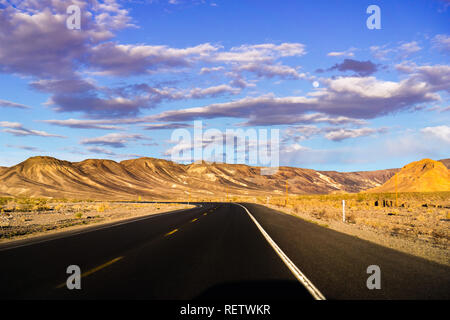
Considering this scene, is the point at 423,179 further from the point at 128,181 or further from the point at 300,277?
the point at 300,277

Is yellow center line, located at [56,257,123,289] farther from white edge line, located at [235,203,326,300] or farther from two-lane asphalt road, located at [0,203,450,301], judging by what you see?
white edge line, located at [235,203,326,300]

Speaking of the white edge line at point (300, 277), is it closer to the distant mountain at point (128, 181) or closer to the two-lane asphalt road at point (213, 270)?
the two-lane asphalt road at point (213, 270)

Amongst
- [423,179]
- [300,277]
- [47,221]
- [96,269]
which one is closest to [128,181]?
[423,179]

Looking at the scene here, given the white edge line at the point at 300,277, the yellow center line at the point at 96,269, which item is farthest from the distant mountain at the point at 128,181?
the white edge line at the point at 300,277

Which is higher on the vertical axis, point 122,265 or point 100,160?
point 100,160
